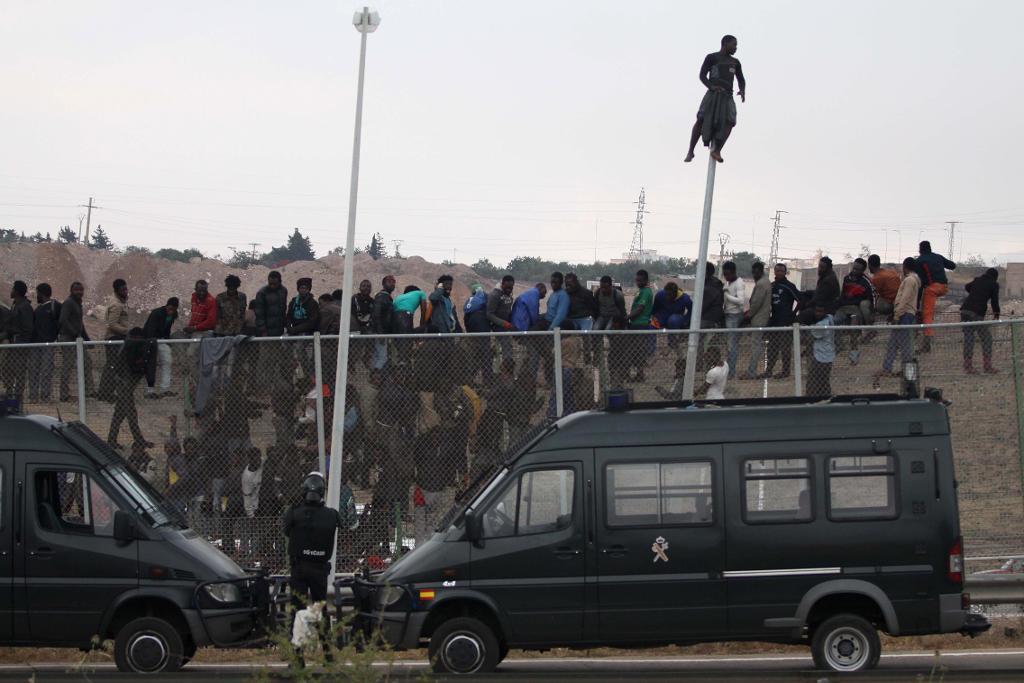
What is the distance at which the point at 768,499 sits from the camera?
38.0ft

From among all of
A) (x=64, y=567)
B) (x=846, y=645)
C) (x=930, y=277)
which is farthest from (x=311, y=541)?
(x=930, y=277)

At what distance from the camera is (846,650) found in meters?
11.5

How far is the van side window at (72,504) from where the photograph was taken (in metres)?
11.9

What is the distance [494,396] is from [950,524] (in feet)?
17.4

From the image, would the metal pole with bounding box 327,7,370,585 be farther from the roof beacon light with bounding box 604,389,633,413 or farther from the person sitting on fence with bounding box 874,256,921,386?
the person sitting on fence with bounding box 874,256,921,386

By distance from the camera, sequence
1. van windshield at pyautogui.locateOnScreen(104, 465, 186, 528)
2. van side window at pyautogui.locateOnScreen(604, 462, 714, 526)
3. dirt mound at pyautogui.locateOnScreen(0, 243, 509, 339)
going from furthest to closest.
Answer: dirt mound at pyautogui.locateOnScreen(0, 243, 509, 339) < van windshield at pyautogui.locateOnScreen(104, 465, 186, 528) < van side window at pyautogui.locateOnScreen(604, 462, 714, 526)

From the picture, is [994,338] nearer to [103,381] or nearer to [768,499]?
[768,499]

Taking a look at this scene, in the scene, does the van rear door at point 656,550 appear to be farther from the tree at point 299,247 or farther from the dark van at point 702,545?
the tree at point 299,247

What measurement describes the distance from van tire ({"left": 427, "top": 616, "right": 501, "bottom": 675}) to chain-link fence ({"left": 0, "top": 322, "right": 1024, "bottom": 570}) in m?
3.16

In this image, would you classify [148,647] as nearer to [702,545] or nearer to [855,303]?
[702,545]

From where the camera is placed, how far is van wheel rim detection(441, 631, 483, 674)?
1138 cm

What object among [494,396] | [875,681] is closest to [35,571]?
[494,396]

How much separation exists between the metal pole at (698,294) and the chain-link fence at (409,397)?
0.13 meters

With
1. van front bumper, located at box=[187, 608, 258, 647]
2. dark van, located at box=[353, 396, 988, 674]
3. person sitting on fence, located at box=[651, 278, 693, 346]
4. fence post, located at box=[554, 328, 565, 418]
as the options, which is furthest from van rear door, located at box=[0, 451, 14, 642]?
person sitting on fence, located at box=[651, 278, 693, 346]
